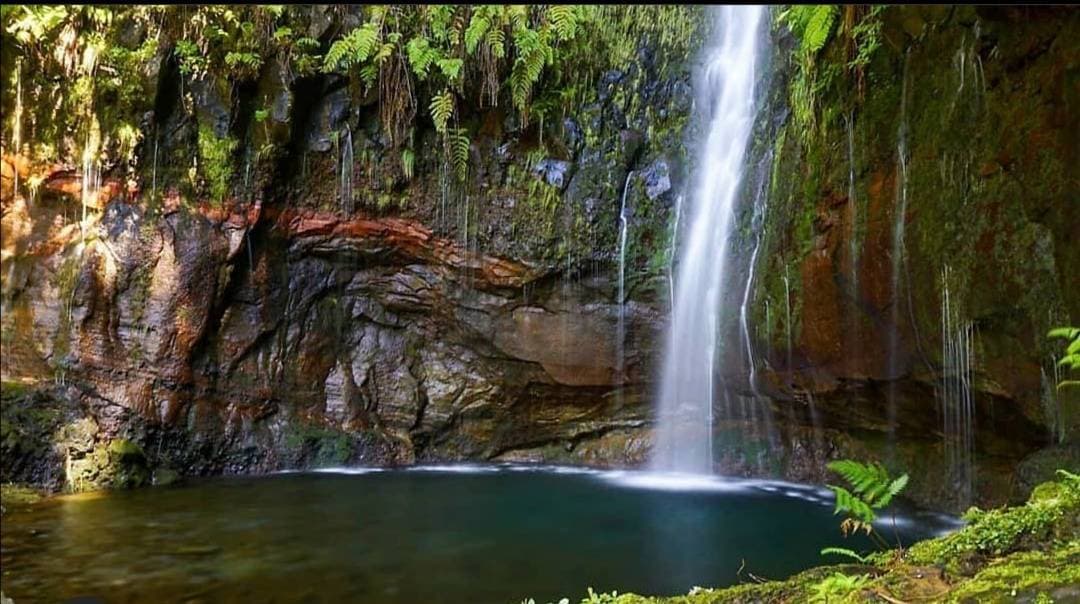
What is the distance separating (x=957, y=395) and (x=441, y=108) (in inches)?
305

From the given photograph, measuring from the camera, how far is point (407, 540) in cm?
726

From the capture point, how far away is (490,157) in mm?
11688

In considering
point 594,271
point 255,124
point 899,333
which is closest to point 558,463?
point 594,271

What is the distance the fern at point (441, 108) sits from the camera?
36.2 ft

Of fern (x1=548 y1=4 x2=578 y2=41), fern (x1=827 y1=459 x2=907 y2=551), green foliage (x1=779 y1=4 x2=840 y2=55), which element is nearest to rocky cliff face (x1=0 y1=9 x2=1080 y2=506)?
green foliage (x1=779 y1=4 x2=840 y2=55)

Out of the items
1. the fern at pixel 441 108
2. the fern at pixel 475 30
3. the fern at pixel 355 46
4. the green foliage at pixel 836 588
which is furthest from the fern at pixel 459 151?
the green foliage at pixel 836 588

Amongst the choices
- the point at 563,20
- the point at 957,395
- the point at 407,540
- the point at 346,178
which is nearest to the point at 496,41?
the point at 563,20

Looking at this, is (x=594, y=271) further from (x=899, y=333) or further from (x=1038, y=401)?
(x=1038, y=401)

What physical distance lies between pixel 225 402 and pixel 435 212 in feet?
14.5

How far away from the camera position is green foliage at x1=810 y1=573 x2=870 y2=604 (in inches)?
98.4

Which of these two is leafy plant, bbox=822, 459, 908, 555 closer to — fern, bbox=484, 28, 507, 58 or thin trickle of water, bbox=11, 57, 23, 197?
fern, bbox=484, 28, 507, 58

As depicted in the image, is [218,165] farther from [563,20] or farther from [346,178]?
[563,20]

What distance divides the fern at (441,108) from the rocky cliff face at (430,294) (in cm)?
65

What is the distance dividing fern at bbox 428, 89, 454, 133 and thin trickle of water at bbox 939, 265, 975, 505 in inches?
277
